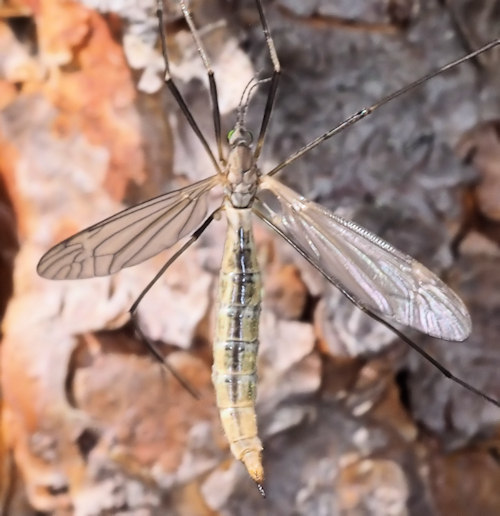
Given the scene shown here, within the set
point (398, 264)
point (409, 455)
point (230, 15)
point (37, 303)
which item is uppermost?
point (230, 15)

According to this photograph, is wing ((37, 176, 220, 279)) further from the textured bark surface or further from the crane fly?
the textured bark surface

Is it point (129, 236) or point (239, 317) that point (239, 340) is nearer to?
point (239, 317)

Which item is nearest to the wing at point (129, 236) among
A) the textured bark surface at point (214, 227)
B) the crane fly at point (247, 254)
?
the crane fly at point (247, 254)

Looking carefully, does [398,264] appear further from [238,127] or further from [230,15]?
→ [230,15]

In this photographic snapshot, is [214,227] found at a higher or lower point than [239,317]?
higher

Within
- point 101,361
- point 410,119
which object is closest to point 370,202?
point 410,119

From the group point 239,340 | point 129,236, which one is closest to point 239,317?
point 239,340
